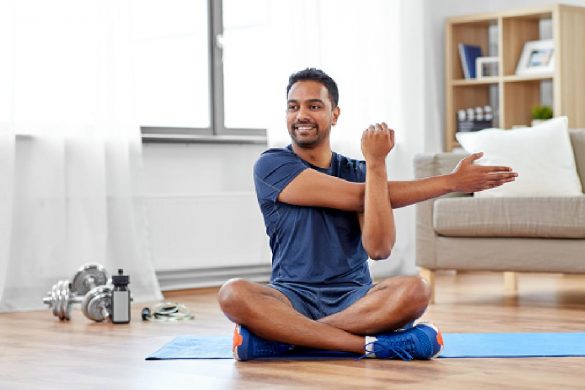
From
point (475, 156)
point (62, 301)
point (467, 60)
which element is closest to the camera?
point (475, 156)

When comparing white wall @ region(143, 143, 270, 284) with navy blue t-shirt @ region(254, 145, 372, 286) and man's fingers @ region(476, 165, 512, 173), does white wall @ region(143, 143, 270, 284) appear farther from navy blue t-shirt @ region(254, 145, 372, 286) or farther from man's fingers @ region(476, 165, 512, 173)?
man's fingers @ region(476, 165, 512, 173)

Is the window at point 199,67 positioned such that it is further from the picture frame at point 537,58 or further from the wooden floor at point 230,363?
the picture frame at point 537,58

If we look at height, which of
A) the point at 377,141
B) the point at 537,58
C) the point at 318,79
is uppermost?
the point at 537,58

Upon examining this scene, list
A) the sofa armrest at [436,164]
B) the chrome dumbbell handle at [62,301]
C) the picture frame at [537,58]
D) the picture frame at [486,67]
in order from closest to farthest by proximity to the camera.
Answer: the chrome dumbbell handle at [62,301], the sofa armrest at [436,164], the picture frame at [537,58], the picture frame at [486,67]

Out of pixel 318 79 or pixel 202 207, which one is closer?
pixel 318 79

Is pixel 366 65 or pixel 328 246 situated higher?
pixel 366 65

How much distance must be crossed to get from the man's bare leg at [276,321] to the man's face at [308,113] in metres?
0.43

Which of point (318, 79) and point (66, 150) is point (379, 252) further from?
point (66, 150)

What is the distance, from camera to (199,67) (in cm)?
585

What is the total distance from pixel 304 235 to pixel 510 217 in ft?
5.48

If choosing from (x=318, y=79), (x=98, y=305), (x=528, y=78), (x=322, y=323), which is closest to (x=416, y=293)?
(x=322, y=323)

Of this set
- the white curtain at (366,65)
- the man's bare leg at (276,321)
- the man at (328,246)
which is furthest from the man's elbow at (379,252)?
the white curtain at (366,65)

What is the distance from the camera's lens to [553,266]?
4.47 m

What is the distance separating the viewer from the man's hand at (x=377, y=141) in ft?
9.71
